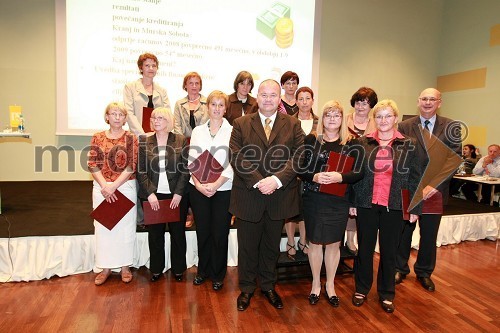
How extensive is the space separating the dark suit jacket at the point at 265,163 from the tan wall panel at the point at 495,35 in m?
6.00

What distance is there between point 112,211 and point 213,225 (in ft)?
2.76

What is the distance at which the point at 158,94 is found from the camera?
11.6 feet

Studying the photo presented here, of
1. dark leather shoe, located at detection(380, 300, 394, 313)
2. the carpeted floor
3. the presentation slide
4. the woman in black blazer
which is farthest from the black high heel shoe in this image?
the presentation slide

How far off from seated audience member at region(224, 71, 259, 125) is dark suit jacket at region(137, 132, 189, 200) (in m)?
0.77

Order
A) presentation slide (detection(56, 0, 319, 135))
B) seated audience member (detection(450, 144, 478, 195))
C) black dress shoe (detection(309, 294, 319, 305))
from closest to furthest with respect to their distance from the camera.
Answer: black dress shoe (detection(309, 294, 319, 305))
presentation slide (detection(56, 0, 319, 135))
seated audience member (detection(450, 144, 478, 195))

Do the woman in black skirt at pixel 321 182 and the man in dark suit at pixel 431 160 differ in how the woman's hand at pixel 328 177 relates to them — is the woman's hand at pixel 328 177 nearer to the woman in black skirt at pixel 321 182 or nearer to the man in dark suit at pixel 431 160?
the woman in black skirt at pixel 321 182

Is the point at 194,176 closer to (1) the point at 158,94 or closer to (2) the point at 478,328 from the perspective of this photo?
(1) the point at 158,94

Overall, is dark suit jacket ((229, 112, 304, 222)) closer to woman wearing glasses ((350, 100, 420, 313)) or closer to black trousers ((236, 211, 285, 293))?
black trousers ((236, 211, 285, 293))

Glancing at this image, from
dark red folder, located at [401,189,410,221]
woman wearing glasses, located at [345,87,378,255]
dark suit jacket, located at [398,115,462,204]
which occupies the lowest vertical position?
dark red folder, located at [401,189,410,221]

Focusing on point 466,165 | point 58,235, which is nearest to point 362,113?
point 58,235

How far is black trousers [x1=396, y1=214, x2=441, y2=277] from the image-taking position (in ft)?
10.2

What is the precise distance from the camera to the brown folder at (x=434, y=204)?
2975mm

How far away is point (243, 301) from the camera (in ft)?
8.53

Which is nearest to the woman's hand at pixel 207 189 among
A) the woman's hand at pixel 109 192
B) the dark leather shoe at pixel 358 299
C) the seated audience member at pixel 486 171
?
the woman's hand at pixel 109 192
